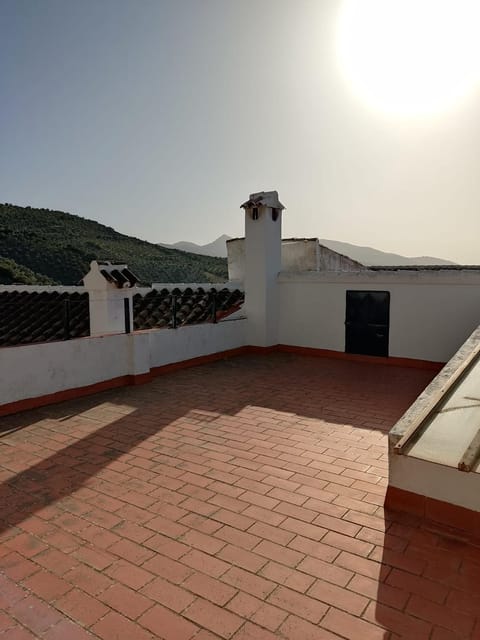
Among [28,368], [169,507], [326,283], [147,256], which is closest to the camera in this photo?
[169,507]

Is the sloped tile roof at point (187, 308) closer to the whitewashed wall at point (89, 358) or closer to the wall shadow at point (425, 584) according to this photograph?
the whitewashed wall at point (89, 358)

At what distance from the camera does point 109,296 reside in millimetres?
8422

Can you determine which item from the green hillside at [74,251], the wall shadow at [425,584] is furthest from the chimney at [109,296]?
the green hillside at [74,251]

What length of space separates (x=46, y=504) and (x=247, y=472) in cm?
187

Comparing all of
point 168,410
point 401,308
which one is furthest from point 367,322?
point 168,410

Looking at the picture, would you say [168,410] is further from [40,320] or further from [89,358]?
[40,320]

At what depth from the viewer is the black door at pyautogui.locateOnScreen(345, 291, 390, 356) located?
32.6 ft

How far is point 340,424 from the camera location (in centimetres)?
589

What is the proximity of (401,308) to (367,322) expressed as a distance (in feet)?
2.75

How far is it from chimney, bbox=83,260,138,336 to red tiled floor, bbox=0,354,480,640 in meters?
2.64

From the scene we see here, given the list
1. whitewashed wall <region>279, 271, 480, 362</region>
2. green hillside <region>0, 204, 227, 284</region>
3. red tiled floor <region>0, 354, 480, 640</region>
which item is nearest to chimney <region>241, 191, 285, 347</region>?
whitewashed wall <region>279, 271, 480, 362</region>

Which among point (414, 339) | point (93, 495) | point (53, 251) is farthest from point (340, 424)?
point (53, 251)

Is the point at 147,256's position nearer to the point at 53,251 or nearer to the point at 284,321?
the point at 53,251

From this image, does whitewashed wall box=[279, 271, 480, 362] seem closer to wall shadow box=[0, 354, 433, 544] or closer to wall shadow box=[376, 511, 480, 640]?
wall shadow box=[0, 354, 433, 544]
